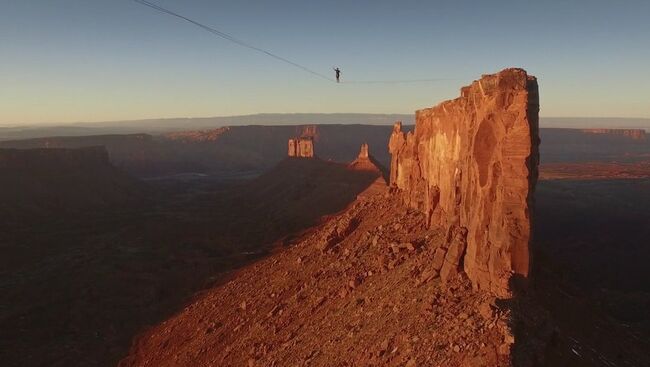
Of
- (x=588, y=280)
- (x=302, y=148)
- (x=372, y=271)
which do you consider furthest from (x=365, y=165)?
(x=372, y=271)

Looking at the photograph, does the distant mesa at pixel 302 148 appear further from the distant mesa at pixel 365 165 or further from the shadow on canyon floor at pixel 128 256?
the distant mesa at pixel 365 165

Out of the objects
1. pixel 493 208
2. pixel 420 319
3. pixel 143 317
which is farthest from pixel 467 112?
pixel 143 317

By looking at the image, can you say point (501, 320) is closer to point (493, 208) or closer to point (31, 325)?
point (493, 208)

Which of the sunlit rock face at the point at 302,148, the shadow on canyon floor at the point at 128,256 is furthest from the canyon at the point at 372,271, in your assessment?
the sunlit rock face at the point at 302,148

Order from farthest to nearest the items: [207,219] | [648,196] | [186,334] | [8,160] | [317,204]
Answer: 1. [648,196]
2. [8,160]
3. [207,219]
4. [317,204]
5. [186,334]

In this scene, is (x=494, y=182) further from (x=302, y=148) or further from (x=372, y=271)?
(x=302, y=148)

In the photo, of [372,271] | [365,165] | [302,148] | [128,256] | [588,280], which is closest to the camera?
[372,271]

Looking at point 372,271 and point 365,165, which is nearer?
point 372,271

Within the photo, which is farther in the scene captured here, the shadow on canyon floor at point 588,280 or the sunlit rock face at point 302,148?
the sunlit rock face at point 302,148
